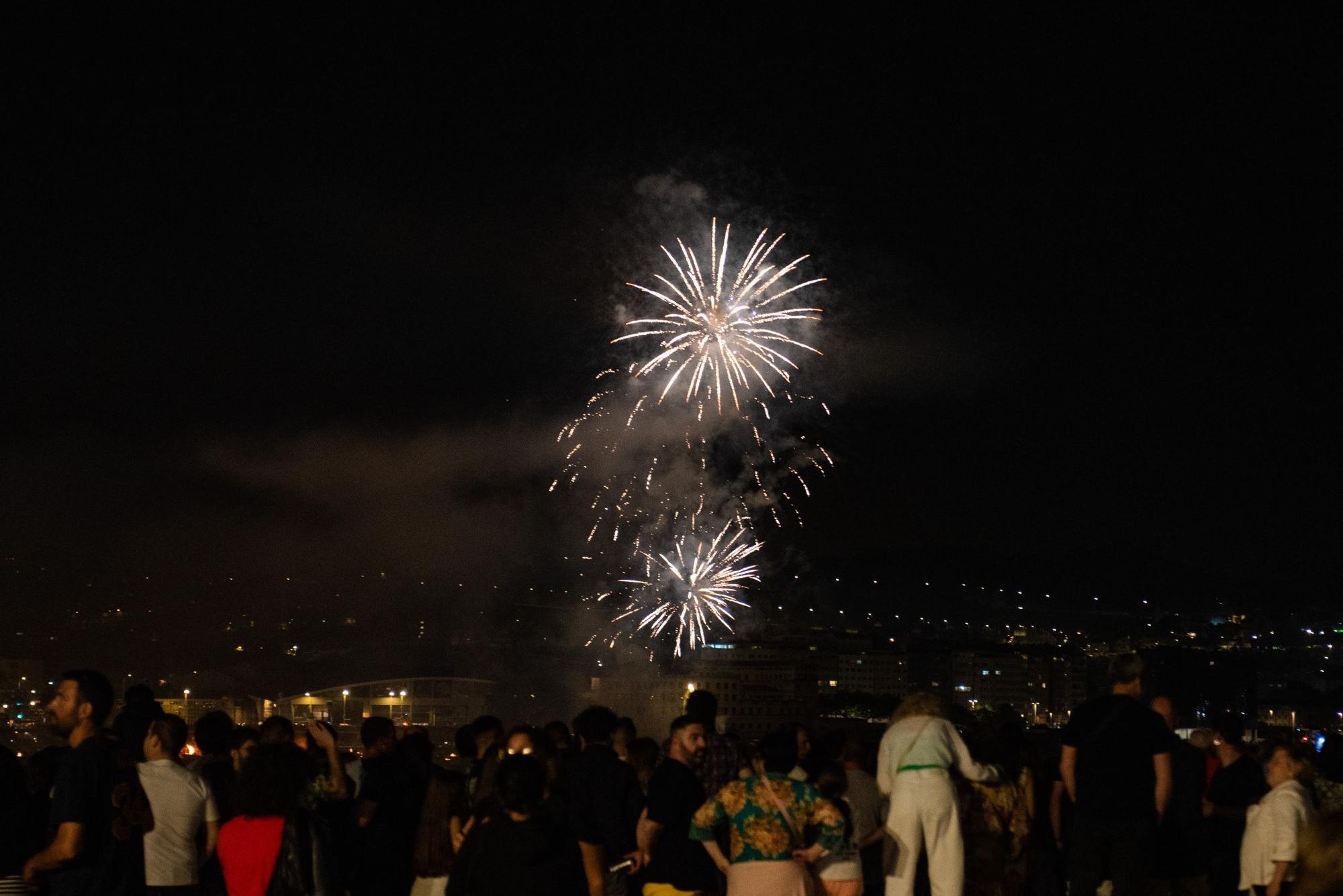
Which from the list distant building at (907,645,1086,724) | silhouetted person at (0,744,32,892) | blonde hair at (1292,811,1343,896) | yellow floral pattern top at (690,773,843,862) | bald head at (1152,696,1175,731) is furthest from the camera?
distant building at (907,645,1086,724)

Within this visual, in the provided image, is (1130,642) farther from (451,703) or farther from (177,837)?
(177,837)

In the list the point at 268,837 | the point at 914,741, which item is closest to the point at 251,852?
the point at 268,837

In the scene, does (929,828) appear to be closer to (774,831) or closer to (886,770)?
(886,770)

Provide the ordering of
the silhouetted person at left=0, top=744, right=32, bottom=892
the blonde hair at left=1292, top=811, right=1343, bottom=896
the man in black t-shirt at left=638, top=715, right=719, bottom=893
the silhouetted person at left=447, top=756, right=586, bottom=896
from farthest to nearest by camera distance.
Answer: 1. the man in black t-shirt at left=638, top=715, right=719, bottom=893
2. the silhouetted person at left=447, top=756, right=586, bottom=896
3. the silhouetted person at left=0, top=744, right=32, bottom=892
4. the blonde hair at left=1292, top=811, right=1343, bottom=896

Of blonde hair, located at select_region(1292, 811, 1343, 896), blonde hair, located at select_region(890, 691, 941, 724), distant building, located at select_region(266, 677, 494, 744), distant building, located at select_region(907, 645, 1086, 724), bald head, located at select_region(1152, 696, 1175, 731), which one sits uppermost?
distant building, located at select_region(907, 645, 1086, 724)

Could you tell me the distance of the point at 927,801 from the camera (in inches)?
309

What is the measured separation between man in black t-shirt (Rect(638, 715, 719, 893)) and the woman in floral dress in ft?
2.02

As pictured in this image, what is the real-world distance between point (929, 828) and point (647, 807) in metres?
1.64

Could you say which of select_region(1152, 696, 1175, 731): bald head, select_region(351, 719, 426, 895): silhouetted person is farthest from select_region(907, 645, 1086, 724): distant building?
select_region(351, 719, 426, 895): silhouetted person

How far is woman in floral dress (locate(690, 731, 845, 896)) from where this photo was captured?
662 centimetres

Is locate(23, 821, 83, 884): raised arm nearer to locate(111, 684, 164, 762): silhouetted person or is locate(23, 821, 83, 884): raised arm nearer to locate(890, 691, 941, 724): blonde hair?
locate(111, 684, 164, 762): silhouetted person

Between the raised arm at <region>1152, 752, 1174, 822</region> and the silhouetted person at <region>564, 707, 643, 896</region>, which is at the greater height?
the raised arm at <region>1152, 752, 1174, 822</region>

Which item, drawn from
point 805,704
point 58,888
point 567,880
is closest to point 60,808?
point 58,888

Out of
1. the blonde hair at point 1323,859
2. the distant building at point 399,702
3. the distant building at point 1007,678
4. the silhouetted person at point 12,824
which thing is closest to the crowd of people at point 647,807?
the silhouetted person at point 12,824
